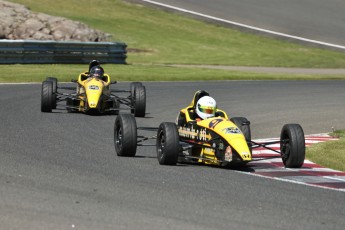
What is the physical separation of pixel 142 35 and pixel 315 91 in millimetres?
17472

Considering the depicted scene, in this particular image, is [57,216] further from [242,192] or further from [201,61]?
[201,61]

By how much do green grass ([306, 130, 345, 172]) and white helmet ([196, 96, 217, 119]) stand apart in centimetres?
175

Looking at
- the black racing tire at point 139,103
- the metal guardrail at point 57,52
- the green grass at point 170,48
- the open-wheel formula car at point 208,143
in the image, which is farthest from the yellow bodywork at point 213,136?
the metal guardrail at point 57,52

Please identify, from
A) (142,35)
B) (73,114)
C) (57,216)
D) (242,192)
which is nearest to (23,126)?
(73,114)

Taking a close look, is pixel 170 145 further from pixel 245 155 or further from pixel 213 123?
pixel 245 155

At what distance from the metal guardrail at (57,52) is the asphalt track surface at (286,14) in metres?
13.0

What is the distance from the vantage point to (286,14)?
161ft

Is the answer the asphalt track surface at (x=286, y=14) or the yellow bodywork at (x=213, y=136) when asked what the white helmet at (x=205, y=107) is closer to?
the yellow bodywork at (x=213, y=136)

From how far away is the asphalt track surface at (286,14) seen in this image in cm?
4644

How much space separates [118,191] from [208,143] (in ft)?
9.29

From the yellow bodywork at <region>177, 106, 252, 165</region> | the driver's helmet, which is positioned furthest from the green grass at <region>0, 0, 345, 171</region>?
the yellow bodywork at <region>177, 106, 252, 165</region>

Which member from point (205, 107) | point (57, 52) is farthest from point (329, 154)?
point (57, 52)

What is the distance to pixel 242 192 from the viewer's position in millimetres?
10789

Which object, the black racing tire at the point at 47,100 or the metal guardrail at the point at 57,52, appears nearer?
the black racing tire at the point at 47,100
